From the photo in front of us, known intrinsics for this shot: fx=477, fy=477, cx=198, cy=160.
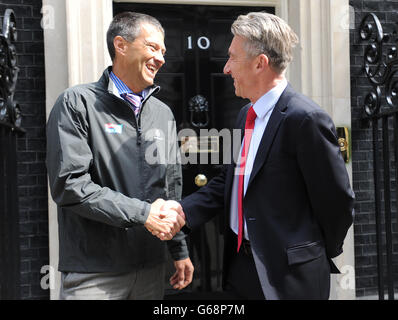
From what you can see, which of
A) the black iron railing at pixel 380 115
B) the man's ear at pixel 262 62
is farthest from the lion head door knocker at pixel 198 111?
the man's ear at pixel 262 62

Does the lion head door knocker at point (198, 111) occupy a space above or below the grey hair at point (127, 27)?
below

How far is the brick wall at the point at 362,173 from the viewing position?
4.56 m

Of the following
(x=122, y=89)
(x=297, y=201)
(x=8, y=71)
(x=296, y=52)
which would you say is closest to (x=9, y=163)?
(x=8, y=71)

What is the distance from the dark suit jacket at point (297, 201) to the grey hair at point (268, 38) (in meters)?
0.21

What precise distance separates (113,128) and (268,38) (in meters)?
0.90

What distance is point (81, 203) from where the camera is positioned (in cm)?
227

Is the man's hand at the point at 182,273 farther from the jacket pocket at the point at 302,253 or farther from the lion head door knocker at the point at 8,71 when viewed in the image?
the lion head door knocker at the point at 8,71

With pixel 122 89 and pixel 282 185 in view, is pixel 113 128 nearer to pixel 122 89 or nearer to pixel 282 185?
pixel 122 89

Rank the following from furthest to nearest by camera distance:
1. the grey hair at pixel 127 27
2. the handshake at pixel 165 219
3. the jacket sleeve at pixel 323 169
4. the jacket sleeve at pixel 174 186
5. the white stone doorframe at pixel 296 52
→ the white stone doorframe at pixel 296 52, the jacket sleeve at pixel 174 186, the grey hair at pixel 127 27, the handshake at pixel 165 219, the jacket sleeve at pixel 323 169

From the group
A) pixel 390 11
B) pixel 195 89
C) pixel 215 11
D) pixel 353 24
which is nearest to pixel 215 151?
pixel 195 89

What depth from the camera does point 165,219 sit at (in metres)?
2.46

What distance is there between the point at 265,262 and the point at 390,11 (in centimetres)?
358

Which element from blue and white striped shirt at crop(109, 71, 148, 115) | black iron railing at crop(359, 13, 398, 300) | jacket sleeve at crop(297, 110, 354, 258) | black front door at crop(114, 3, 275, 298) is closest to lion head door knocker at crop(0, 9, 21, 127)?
black front door at crop(114, 3, 275, 298)

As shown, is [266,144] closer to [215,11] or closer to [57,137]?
[57,137]
